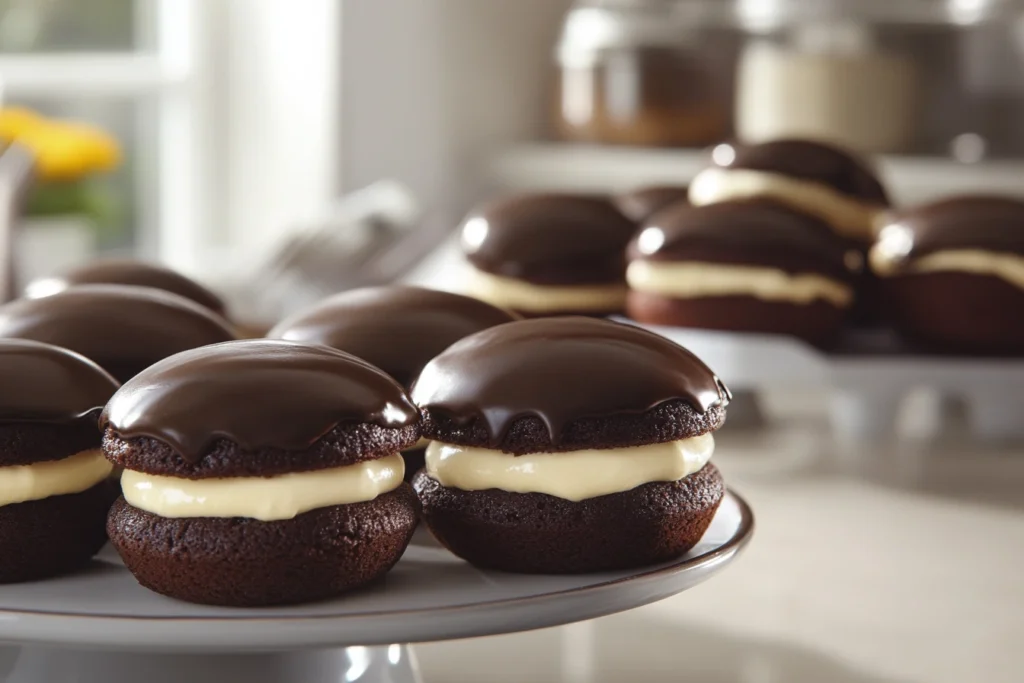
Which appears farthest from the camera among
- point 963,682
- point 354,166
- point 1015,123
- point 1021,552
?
point 354,166

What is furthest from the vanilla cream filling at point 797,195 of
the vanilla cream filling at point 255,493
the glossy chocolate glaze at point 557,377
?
the vanilla cream filling at point 255,493

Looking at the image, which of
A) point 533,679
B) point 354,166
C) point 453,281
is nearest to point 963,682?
point 533,679

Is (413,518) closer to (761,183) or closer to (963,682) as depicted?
(963,682)

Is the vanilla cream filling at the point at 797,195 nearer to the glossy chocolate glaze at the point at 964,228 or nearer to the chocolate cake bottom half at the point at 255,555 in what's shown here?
the glossy chocolate glaze at the point at 964,228

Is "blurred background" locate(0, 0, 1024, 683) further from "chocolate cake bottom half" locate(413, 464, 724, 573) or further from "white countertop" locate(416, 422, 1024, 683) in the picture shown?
"chocolate cake bottom half" locate(413, 464, 724, 573)

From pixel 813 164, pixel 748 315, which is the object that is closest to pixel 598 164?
pixel 813 164

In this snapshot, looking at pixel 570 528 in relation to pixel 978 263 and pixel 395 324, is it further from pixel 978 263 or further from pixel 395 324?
pixel 978 263

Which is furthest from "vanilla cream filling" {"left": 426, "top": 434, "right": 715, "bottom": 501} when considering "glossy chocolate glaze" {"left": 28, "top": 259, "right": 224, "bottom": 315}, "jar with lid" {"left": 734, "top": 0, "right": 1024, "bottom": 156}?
"jar with lid" {"left": 734, "top": 0, "right": 1024, "bottom": 156}

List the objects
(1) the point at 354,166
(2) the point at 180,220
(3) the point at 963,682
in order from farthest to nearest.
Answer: (2) the point at 180,220, (1) the point at 354,166, (3) the point at 963,682
